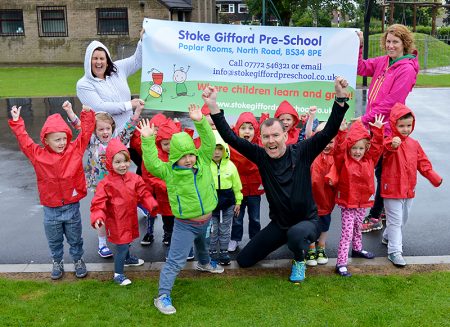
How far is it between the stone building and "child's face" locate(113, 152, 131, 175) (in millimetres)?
31248

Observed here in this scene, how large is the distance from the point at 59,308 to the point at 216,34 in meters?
3.28

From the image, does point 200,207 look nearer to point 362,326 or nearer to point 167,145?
point 167,145

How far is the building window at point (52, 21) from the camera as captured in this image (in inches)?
1373

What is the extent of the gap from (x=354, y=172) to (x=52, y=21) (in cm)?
3461

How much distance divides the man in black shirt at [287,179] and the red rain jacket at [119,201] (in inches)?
37.7

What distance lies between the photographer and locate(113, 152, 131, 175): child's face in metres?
4.61

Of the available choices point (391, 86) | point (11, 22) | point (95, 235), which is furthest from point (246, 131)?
point (11, 22)

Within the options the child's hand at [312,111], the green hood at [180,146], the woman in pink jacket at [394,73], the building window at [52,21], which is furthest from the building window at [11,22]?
the green hood at [180,146]

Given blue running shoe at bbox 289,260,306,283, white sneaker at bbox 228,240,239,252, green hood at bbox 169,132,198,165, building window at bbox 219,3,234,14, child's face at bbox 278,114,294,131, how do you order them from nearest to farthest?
green hood at bbox 169,132,198,165, blue running shoe at bbox 289,260,306,283, child's face at bbox 278,114,294,131, white sneaker at bbox 228,240,239,252, building window at bbox 219,3,234,14

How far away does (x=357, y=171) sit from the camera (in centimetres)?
482

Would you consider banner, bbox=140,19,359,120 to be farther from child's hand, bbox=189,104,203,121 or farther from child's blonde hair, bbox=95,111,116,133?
child's hand, bbox=189,104,203,121

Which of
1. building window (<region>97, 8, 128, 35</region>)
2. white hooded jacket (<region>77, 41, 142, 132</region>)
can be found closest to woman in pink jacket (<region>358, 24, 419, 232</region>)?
white hooded jacket (<region>77, 41, 142, 132</region>)

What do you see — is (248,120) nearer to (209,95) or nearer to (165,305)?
(209,95)

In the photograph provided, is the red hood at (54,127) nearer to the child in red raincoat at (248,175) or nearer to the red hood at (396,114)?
the child in red raincoat at (248,175)
